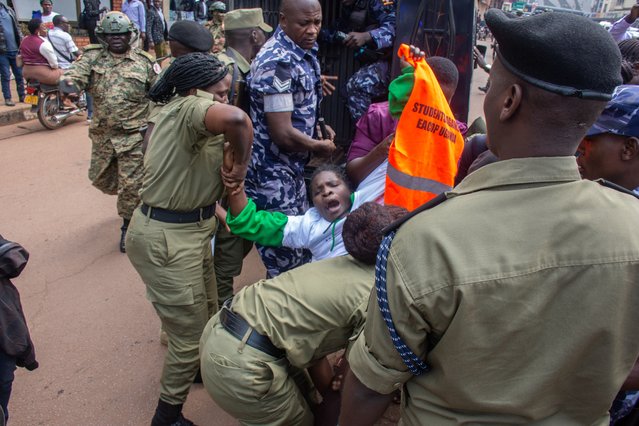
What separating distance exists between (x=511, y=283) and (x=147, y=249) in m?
1.83

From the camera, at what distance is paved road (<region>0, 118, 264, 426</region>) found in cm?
267

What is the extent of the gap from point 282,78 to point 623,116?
172cm

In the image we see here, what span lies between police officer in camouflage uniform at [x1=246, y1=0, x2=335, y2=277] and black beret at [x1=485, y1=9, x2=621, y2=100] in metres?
1.92

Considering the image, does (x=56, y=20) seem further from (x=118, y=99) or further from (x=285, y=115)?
(x=285, y=115)

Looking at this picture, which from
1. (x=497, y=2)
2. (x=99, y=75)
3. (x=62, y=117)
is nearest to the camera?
(x=99, y=75)

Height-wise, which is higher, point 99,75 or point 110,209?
point 99,75

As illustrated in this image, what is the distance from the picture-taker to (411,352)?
1.04m

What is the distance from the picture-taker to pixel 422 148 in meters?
2.31

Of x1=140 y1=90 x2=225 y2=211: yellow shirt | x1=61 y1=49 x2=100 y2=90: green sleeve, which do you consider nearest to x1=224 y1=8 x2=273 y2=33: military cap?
x1=61 y1=49 x2=100 y2=90: green sleeve

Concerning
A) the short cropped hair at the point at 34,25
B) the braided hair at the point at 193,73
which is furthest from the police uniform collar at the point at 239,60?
the short cropped hair at the point at 34,25

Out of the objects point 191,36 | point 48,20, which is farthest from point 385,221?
point 48,20

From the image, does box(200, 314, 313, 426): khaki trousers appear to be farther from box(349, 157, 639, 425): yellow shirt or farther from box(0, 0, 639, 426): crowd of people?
box(349, 157, 639, 425): yellow shirt

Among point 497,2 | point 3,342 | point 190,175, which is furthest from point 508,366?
point 497,2

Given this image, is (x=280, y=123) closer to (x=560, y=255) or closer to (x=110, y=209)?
(x=560, y=255)
